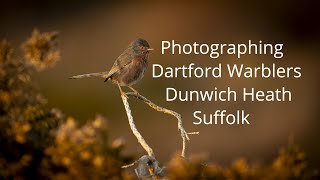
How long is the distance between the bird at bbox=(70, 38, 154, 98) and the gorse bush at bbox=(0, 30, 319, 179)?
2628 millimetres

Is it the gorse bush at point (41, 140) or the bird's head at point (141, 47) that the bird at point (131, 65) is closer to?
the bird's head at point (141, 47)

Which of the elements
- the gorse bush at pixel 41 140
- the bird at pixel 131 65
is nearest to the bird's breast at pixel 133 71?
the bird at pixel 131 65

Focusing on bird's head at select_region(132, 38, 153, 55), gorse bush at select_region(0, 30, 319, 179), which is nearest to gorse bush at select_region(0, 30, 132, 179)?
gorse bush at select_region(0, 30, 319, 179)

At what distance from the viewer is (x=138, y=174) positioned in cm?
469

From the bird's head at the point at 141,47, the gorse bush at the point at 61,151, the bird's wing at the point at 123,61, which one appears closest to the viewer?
the gorse bush at the point at 61,151

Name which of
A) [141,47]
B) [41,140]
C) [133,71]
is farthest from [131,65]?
[41,140]

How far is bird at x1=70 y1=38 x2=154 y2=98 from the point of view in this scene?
7.01 m

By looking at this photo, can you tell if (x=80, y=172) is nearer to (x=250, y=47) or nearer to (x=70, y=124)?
(x=70, y=124)

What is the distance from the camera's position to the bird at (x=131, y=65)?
7.01 metres

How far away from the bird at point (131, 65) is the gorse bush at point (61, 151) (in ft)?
8.62

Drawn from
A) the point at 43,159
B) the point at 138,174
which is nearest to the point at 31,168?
the point at 43,159

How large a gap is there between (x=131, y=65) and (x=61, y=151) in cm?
313

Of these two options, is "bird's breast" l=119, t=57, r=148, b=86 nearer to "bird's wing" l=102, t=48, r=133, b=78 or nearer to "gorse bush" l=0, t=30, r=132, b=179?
"bird's wing" l=102, t=48, r=133, b=78

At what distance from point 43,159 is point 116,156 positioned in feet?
1.36
